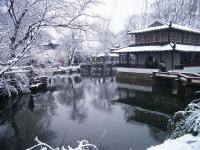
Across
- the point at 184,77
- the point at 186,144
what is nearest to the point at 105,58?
the point at 184,77

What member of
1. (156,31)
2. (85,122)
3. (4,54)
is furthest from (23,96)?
(156,31)

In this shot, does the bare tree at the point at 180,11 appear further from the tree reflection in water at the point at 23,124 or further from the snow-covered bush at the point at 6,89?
the tree reflection in water at the point at 23,124

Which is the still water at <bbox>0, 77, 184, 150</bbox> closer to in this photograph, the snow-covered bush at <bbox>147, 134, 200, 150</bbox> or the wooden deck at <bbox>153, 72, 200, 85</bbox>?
the wooden deck at <bbox>153, 72, 200, 85</bbox>

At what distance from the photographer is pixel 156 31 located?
110 ft

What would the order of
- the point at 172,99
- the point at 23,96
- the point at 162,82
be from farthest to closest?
the point at 162,82, the point at 23,96, the point at 172,99

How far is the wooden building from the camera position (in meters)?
32.2

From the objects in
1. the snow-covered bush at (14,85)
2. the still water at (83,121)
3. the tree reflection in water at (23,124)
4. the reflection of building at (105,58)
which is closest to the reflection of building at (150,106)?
the still water at (83,121)

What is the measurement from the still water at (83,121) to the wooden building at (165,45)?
11.1 metres

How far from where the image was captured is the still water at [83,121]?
1145cm

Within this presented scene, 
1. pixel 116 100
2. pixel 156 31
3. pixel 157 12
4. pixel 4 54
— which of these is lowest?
pixel 116 100

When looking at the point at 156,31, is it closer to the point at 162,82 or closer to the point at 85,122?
the point at 162,82

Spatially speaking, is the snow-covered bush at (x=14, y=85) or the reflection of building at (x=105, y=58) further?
the reflection of building at (x=105, y=58)

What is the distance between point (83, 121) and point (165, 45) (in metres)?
20.3

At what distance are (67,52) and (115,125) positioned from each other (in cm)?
4749
